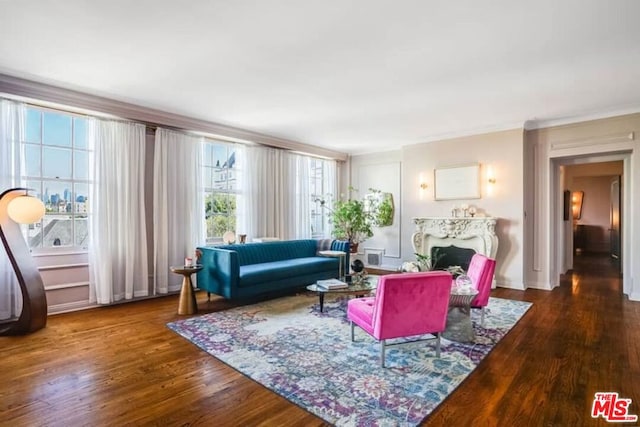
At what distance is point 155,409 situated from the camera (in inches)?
83.4

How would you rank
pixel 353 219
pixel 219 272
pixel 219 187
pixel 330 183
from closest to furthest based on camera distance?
pixel 219 272 < pixel 219 187 < pixel 353 219 < pixel 330 183

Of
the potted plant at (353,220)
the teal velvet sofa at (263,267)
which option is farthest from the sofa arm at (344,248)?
the potted plant at (353,220)

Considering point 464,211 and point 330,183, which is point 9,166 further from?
point 464,211

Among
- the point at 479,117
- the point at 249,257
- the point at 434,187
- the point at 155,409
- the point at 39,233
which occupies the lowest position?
the point at 155,409

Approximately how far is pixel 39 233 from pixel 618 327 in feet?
22.4

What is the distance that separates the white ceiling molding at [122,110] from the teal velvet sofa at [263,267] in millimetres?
1944

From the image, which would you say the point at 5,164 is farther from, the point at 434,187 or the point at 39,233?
the point at 434,187

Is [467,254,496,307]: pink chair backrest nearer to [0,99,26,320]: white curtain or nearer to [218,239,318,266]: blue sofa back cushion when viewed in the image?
[218,239,318,266]: blue sofa back cushion

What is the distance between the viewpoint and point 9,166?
3.79 metres

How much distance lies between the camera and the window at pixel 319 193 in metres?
7.49

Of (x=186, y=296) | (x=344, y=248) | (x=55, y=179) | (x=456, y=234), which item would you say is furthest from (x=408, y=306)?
(x=55, y=179)

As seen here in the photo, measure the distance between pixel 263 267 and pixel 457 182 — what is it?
384 cm

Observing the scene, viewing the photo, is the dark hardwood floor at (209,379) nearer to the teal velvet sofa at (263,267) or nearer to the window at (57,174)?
the teal velvet sofa at (263,267)

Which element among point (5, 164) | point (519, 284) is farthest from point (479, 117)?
point (5, 164)
